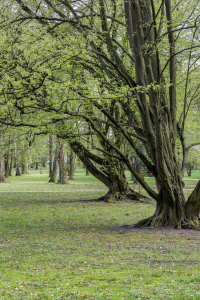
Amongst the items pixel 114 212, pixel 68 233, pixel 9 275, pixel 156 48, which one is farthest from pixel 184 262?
pixel 114 212

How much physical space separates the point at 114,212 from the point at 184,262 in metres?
9.23

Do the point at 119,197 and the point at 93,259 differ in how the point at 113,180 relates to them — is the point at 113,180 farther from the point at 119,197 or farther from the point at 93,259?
the point at 93,259

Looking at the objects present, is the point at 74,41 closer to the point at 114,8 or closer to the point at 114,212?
the point at 114,8

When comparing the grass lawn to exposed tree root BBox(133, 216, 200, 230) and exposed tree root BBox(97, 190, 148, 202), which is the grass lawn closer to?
exposed tree root BBox(133, 216, 200, 230)

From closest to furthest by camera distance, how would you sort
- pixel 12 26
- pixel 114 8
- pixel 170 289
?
1. pixel 170 289
2. pixel 12 26
3. pixel 114 8

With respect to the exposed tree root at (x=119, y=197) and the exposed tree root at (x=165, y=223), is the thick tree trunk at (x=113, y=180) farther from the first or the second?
the exposed tree root at (x=165, y=223)

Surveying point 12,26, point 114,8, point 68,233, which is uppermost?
point 114,8

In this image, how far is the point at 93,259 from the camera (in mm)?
7949

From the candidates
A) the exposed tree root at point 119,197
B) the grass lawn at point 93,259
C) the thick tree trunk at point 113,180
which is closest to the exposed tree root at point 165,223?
the grass lawn at point 93,259

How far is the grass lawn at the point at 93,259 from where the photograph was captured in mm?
5508

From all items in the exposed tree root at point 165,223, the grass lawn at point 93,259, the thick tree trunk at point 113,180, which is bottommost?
the grass lawn at point 93,259

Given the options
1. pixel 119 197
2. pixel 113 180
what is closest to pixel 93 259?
pixel 113 180

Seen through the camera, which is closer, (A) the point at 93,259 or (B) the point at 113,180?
(A) the point at 93,259

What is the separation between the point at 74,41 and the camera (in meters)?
11.4
